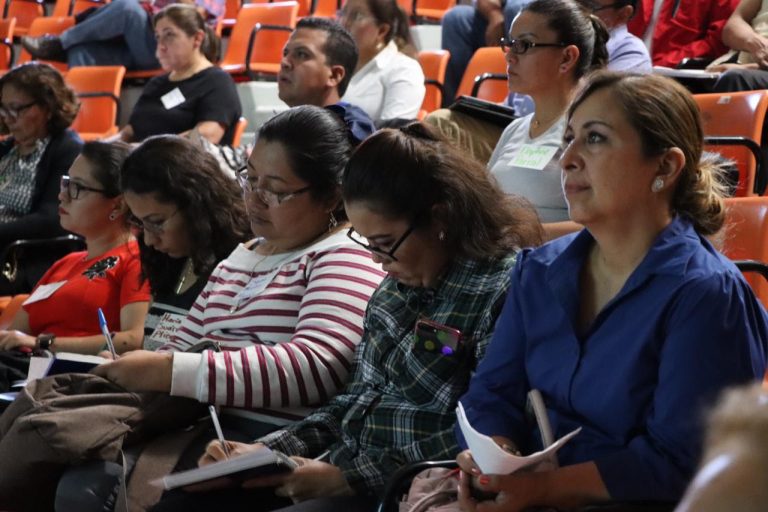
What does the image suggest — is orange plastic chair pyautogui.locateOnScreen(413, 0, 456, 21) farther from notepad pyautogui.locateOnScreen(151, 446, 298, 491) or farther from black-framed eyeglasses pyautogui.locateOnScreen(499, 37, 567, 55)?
notepad pyautogui.locateOnScreen(151, 446, 298, 491)

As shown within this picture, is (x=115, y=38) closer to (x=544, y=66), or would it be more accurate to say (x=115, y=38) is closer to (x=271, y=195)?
(x=544, y=66)

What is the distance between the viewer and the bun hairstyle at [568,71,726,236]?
160 centimetres

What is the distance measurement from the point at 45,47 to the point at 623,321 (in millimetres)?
6908

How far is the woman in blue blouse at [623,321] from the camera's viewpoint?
1463 mm

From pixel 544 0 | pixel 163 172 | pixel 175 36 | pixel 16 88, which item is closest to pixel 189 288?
pixel 163 172

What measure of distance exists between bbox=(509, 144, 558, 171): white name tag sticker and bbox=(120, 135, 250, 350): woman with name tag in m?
0.72

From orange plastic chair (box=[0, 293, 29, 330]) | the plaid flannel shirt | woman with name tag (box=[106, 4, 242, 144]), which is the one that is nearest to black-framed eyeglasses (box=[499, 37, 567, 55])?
the plaid flannel shirt

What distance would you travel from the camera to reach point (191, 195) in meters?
2.68

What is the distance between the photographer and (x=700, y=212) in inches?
64.4

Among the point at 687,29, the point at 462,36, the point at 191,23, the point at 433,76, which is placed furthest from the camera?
the point at 462,36

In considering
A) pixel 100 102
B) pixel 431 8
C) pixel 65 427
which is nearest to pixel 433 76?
pixel 431 8

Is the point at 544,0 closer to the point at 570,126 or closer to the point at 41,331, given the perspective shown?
the point at 570,126

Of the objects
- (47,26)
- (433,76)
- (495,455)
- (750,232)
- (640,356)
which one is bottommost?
(47,26)

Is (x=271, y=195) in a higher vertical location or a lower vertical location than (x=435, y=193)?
lower
